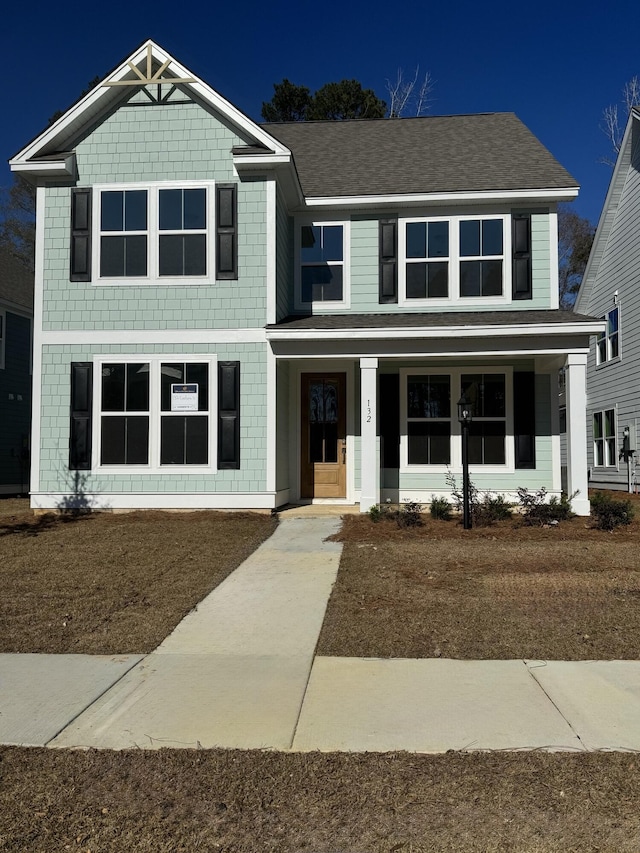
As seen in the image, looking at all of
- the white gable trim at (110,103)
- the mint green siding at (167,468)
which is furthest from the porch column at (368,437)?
the white gable trim at (110,103)

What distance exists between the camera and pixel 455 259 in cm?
1259

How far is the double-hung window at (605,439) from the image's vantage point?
62.0 ft

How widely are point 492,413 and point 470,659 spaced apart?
8342 millimetres

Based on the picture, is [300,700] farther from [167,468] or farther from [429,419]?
[429,419]

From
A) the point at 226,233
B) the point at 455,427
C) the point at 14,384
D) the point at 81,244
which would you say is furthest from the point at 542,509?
the point at 14,384

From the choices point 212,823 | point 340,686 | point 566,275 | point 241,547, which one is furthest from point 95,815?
point 566,275

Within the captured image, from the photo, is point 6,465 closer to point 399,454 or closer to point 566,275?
point 399,454

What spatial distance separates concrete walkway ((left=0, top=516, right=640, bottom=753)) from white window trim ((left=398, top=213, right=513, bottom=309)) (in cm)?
830

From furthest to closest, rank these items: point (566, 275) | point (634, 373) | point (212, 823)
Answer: point (566, 275), point (634, 373), point (212, 823)

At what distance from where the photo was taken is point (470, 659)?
4.82m

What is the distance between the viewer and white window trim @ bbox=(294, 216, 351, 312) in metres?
12.8

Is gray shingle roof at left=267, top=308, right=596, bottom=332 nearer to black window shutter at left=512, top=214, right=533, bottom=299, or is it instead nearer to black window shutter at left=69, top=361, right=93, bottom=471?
black window shutter at left=512, top=214, right=533, bottom=299

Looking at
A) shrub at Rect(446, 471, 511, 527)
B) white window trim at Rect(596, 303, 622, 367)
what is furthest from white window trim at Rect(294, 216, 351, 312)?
white window trim at Rect(596, 303, 622, 367)

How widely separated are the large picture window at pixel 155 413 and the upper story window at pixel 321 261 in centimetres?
260
